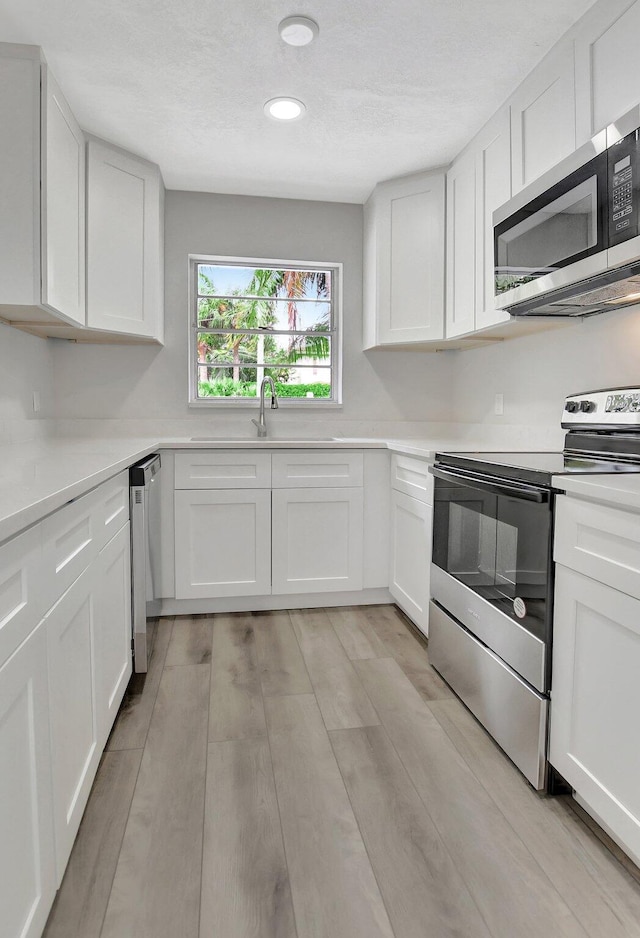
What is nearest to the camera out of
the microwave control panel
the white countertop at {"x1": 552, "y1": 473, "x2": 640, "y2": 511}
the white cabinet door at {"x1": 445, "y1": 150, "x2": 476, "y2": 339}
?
the white countertop at {"x1": 552, "y1": 473, "x2": 640, "y2": 511}

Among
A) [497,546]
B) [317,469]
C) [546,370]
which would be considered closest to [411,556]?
[317,469]

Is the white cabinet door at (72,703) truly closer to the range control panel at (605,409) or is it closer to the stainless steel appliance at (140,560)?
the stainless steel appliance at (140,560)

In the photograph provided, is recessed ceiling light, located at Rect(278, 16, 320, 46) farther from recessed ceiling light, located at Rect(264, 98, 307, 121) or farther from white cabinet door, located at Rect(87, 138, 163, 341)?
white cabinet door, located at Rect(87, 138, 163, 341)

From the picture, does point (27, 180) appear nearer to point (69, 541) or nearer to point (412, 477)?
point (69, 541)

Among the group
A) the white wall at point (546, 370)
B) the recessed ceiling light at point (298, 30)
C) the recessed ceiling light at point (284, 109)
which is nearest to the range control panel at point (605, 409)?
the white wall at point (546, 370)

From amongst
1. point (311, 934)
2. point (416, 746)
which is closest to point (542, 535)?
point (416, 746)

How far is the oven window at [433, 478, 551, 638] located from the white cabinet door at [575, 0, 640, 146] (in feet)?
3.99

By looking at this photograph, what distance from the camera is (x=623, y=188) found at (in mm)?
1604

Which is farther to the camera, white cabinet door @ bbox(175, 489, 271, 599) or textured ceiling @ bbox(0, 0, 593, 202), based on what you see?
white cabinet door @ bbox(175, 489, 271, 599)

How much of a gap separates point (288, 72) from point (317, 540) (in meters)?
2.07


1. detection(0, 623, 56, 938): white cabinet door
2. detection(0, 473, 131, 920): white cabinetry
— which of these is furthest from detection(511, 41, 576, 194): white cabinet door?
detection(0, 623, 56, 938): white cabinet door

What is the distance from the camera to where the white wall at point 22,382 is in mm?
2479

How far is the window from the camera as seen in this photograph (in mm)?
3549

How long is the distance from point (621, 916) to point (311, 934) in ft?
2.08
